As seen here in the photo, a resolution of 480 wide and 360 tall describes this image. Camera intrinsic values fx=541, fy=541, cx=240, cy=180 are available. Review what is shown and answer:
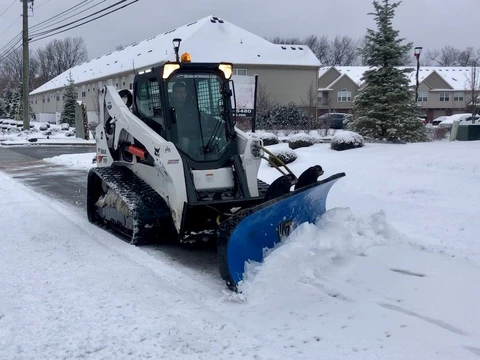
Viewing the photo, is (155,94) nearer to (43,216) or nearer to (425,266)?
(43,216)

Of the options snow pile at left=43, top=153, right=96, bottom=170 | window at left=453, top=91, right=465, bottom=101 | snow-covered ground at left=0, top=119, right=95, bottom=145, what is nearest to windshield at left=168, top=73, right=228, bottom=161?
snow pile at left=43, top=153, right=96, bottom=170

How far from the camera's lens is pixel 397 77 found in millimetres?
18969

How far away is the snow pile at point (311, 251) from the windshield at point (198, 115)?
1.89 m

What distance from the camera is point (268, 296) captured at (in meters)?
5.14

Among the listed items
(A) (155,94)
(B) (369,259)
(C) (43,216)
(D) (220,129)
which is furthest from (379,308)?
(C) (43,216)

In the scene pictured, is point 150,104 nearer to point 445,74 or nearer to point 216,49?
point 216,49

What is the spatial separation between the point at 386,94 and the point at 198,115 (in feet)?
42.0

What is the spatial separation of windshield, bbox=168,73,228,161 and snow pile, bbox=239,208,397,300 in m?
1.89

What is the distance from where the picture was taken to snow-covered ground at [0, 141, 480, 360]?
4.18 m

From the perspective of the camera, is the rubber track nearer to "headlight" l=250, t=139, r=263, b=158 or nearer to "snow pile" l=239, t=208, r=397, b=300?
"headlight" l=250, t=139, r=263, b=158

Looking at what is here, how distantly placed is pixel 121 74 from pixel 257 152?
131 feet

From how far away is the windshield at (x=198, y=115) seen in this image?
23.9 feet

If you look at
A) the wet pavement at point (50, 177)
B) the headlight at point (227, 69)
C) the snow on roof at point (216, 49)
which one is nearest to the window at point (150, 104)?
the headlight at point (227, 69)

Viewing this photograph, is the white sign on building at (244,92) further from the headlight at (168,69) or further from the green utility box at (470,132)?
the headlight at (168,69)
